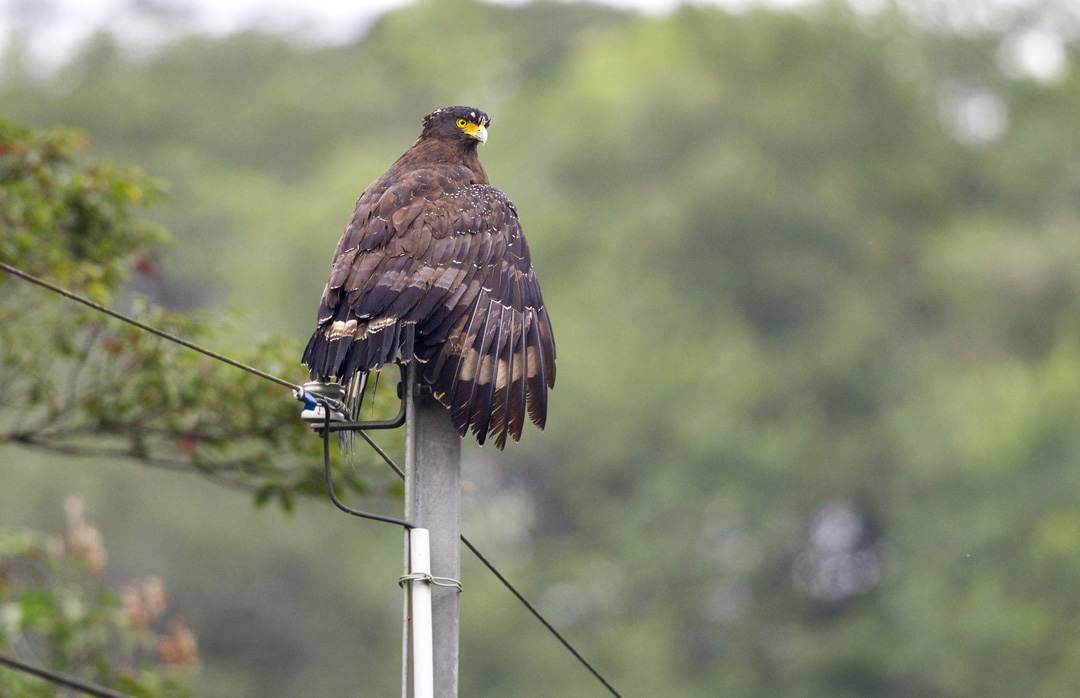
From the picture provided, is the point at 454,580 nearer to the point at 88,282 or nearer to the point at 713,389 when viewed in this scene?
the point at 88,282

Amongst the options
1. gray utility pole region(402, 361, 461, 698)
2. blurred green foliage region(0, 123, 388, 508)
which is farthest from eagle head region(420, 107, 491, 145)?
gray utility pole region(402, 361, 461, 698)

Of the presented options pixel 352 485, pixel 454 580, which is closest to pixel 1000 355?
pixel 352 485

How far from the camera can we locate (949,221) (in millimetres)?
33125

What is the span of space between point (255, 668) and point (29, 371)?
16.8m

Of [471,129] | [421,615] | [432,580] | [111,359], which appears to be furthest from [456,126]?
[421,615]

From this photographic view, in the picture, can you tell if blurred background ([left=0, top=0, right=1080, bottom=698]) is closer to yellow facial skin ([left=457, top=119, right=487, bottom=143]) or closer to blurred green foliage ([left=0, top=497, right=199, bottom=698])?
blurred green foliage ([left=0, top=497, right=199, bottom=698])

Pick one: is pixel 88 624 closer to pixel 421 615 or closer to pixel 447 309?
pixel 447 309

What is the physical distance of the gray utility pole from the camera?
4.72 metres

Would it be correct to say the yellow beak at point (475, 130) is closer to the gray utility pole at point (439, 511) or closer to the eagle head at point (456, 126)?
the eagle head at point (456, 126)

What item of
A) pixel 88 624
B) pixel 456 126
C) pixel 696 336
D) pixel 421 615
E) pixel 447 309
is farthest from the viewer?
pixel 696 336

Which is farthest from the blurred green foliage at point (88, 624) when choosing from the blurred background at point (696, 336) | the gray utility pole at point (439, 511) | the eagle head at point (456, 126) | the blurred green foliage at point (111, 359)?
the blurred background at point (696, 336)

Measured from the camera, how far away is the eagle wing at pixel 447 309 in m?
5.03

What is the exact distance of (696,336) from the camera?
1240 inches

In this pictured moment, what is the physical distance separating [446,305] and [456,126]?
1676 millimetres
